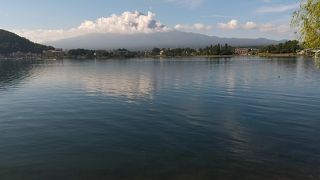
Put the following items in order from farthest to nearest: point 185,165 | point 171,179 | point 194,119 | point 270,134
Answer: point 194,119
point 270,134
point 185,165
point 171,179

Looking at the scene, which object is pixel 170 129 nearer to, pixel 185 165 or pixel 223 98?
pixel 185 165

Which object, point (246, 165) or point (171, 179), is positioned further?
point (246, 165)

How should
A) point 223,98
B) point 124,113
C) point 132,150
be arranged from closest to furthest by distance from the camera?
point 132,150 → point 124,113 → point 223,98

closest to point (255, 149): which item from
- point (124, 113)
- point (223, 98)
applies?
point (124, 113)

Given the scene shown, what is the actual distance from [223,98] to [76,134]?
30784 millimetres

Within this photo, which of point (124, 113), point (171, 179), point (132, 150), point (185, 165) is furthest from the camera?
point (124, 113)

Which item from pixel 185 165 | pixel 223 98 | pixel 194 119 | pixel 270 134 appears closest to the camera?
pixel 185 165

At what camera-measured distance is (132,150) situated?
→ 102ft

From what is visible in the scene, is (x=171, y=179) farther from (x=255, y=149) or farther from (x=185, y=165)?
(x=255, y=149)

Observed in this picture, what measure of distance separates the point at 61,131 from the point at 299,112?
1141 inches

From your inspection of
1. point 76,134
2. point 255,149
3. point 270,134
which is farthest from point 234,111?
point 76,134

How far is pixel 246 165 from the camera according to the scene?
27.1 meters

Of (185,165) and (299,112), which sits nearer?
(185,165)

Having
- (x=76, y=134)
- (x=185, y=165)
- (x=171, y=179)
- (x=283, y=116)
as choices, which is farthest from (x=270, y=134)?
(x=76, y=134)
